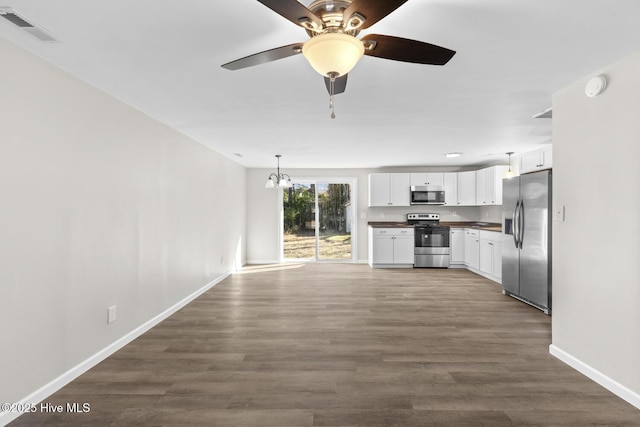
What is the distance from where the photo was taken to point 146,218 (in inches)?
133

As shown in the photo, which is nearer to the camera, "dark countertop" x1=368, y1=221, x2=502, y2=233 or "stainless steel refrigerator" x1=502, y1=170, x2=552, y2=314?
"stainless steel refrigerator" x1=502, y1=170, x2=552, y2=314

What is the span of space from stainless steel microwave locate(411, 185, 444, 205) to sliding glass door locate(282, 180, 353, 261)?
1489 mm

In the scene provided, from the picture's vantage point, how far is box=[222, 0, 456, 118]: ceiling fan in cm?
123

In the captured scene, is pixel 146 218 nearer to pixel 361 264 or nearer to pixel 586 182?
pixel 586 182

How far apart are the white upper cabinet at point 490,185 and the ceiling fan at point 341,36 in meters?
5.47

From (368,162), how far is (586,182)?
440 cm

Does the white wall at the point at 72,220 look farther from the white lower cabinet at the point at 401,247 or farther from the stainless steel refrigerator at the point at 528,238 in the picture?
the stainless steel refrigerator at the point at 528,238

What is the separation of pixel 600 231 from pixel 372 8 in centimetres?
235

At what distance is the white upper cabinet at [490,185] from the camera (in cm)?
623

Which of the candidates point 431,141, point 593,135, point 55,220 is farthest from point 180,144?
point 593,135

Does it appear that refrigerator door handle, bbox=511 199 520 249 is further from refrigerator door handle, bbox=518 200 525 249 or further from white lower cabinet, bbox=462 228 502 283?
white lower cabinet, bbox=462 228 502 283

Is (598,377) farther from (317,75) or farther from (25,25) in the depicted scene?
(25,25)

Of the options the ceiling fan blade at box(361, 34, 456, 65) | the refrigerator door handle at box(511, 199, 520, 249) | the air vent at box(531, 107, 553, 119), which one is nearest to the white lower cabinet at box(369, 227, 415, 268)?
the refrigerator door handle at box(511, 199, 520, 249)

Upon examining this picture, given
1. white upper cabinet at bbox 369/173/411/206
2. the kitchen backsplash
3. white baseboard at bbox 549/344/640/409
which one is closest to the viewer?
white baseboard at bbox 549/344/640/409
